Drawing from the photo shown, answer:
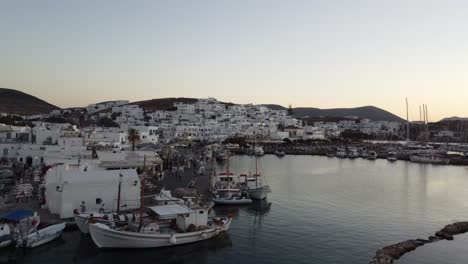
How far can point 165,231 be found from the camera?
16141 millimetres

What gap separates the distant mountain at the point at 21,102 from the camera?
141 m

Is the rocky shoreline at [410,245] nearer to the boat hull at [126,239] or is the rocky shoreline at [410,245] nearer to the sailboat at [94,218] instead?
the boat hull at [126,239]

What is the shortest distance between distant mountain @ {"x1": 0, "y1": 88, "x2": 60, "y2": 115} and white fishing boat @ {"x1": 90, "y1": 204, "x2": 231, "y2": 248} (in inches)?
5364

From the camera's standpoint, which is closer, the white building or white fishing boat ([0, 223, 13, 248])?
white fishing boat ([0, 223, 13, 248])

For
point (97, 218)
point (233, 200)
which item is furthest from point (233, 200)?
point (97, 218)

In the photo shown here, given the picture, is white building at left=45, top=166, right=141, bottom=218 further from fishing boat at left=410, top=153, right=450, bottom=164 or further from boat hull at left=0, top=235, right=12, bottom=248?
fishing boat at left=410, top=153, right=450, bottom=164

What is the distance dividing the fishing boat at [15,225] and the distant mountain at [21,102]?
134 m

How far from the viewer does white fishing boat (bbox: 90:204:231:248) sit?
15.0m

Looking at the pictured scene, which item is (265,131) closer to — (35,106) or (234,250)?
(234,250)

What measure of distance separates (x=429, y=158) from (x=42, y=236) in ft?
173

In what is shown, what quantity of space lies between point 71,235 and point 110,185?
284 centimetres

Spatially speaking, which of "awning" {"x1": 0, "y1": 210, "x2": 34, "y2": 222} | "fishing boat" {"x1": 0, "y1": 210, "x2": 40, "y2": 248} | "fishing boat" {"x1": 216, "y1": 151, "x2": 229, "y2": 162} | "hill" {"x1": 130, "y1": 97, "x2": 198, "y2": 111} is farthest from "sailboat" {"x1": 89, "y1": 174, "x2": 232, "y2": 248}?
"hill" {"x1": 130, "y1": 97, "x2": 198, "y2": 111}

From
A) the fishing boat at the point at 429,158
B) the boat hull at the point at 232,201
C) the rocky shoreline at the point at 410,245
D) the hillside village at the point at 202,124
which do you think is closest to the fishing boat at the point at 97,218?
the boat hull at the point at 232,201

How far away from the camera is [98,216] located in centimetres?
1594
